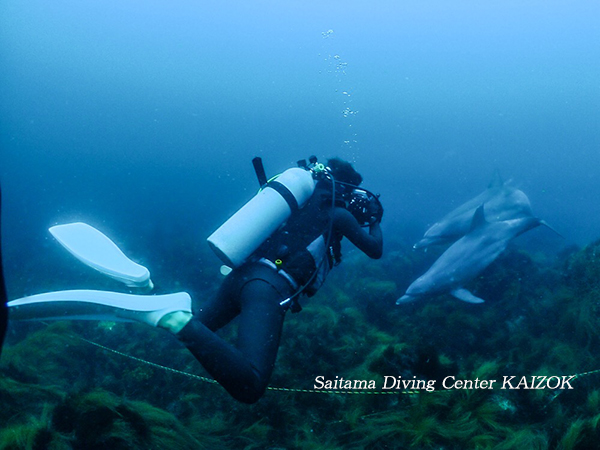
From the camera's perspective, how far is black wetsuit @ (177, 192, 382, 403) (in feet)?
10.0

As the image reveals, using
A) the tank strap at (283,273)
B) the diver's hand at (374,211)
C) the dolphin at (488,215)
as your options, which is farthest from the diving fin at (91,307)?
the dolphin at (488,215)

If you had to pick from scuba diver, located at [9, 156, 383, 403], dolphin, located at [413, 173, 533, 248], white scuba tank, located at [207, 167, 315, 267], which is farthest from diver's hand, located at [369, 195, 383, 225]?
dolphin, located at [413, 173, 533, 248]

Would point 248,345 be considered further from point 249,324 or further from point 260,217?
point 260,217

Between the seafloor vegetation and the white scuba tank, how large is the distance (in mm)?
2221

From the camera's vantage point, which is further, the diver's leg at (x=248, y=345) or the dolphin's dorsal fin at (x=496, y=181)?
the dolphin's dorsal fin at (x=496, y=181)

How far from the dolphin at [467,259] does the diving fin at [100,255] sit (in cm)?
656

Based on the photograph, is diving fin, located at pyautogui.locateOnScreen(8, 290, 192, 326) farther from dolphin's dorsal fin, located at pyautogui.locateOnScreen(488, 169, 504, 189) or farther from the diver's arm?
dolphin's dorsal fin, located at pyautogui.locateOnScreen(488, 169, 504, 189)

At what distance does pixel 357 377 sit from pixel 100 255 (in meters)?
3.95

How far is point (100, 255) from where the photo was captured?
3.74 metres

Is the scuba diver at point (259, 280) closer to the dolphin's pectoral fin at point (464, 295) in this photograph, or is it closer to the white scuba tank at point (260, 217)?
the white scuba tank at point (260, 217)

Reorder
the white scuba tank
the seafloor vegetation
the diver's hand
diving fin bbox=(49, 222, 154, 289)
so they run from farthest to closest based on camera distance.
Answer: the diver's hand → the seafloor vegetation → the white scuba tank → diving fin bbox=(49, 222, 154, 289)

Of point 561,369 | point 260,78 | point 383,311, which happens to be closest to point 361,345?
point 383,311

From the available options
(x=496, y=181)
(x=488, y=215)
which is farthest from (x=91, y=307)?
(x=496, y=181)

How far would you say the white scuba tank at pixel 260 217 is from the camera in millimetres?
3865
